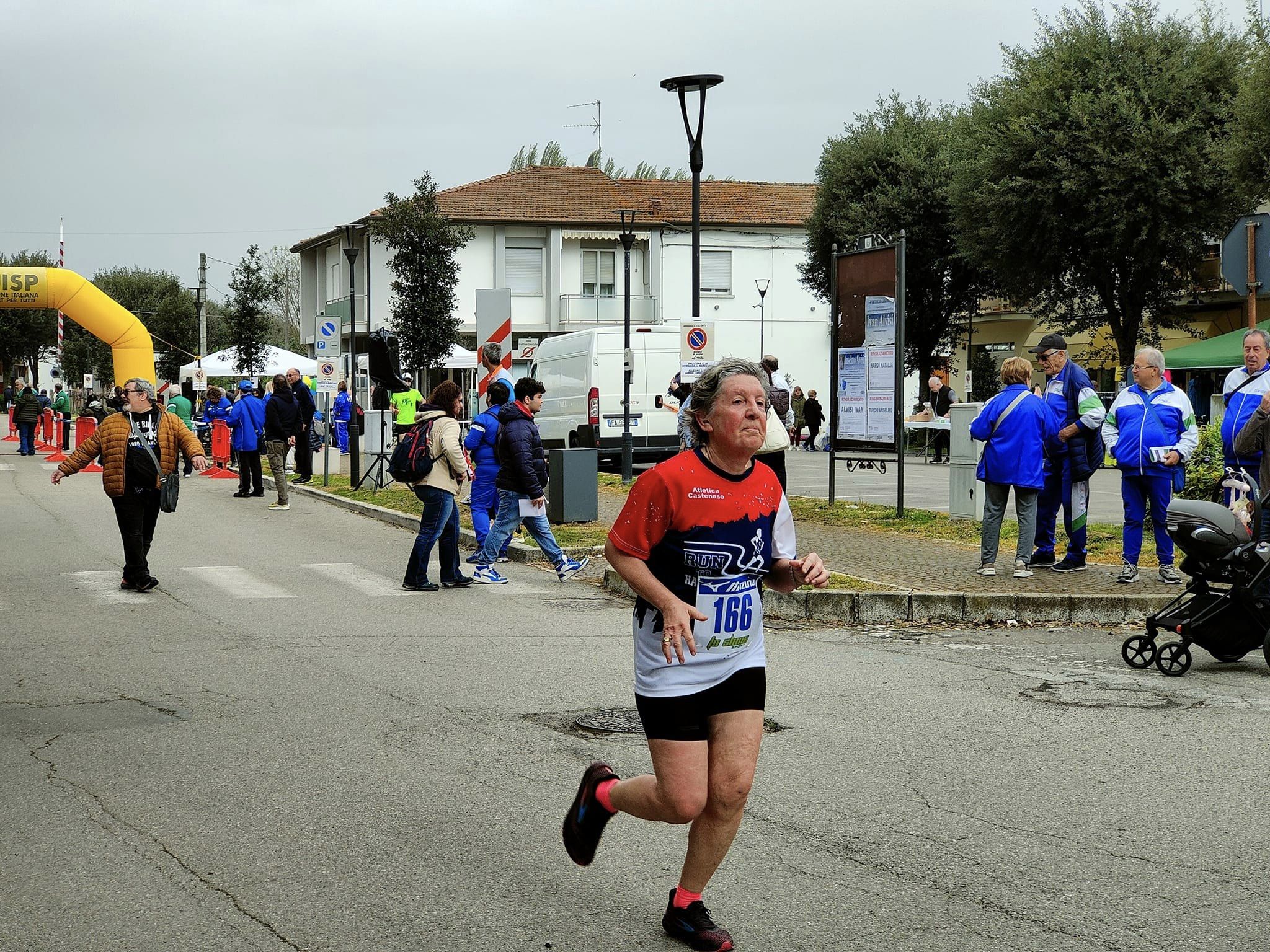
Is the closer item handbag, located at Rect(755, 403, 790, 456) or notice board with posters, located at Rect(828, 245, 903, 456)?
handbag, located at Rect(755, 403, 790, 456)

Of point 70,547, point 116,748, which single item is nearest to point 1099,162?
point 70,547

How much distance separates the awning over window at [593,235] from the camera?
57.3m

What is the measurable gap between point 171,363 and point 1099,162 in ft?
181

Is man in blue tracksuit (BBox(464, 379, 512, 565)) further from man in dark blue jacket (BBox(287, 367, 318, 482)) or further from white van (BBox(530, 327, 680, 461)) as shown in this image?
white van (BBox(530, 327, 680, 461))

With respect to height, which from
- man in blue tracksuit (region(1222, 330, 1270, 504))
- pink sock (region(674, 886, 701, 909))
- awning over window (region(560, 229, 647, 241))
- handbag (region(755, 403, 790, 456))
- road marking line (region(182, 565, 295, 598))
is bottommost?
road marking line (region(182, 565, 295, 598))

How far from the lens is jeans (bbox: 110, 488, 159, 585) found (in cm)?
1209

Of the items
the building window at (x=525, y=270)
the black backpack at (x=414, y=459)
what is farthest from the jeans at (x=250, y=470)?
the building window at (x=525, y=270)

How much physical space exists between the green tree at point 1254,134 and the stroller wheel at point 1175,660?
25115mm

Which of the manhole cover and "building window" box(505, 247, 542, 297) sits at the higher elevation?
"building window" box(505, 247, 542, 297)

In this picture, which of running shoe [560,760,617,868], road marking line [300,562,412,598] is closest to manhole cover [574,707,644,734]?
running shoe [560,760,617,868]

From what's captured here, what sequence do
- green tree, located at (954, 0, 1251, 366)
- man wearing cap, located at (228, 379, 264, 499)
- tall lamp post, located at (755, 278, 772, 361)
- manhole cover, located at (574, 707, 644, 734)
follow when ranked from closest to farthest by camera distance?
manhole cover, located at (574, 707, 644, 734) → man wearing cap, located at (228, 379, 264, 499) → green tree, located at (954, 0, 1251, 366) → tall lamp post, located at (755, 278, 772, 361)

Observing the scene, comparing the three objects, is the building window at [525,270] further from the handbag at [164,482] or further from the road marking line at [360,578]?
the handbag at [164,482]

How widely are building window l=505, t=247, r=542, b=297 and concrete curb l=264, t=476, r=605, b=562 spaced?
30.0 meters

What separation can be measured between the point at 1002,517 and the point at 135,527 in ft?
23.5
